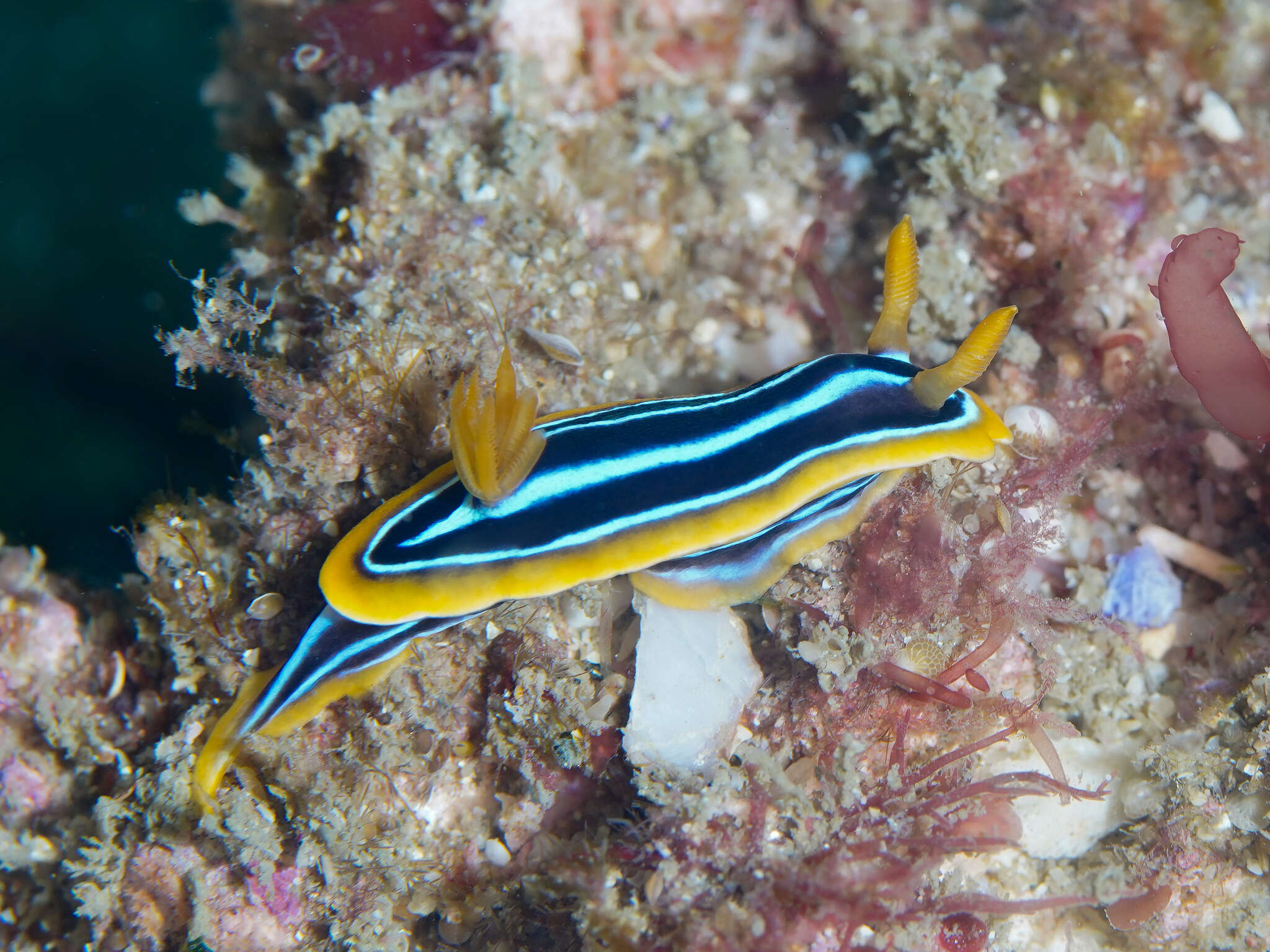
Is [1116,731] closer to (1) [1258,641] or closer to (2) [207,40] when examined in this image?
(1) [1258,641]

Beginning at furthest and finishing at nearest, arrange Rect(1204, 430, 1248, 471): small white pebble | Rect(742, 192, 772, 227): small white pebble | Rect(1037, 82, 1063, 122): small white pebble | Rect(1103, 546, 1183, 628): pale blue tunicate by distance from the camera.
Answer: Rect(742, 192, 772, 227): small white pebble → Rect(1037, 82, 1063, 122): small white pebble → Rect(1204, 430, 1248, 471): small white pebble → Rect(1103, 546, 1183, 628): pale blue tunicate

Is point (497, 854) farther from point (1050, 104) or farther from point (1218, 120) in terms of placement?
point (1218, 120)

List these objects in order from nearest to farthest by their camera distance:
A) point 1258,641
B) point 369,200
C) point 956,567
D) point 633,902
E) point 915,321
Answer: point 633,902, point 956,567, point 1258,641, point 369,200, point 915,321

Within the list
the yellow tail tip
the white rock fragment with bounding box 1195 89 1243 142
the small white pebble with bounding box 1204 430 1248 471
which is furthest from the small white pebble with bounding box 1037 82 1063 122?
the yellow tail tip

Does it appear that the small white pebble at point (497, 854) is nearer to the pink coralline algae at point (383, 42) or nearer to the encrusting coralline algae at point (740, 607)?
the encrusting coralline algae at point (740, 607)

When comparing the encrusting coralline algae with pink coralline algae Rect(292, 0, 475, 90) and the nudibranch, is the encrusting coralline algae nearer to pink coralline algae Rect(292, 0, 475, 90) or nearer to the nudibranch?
pink coralline algae Rect(292, 0, 475, 90)

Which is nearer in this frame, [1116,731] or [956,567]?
[956,567]

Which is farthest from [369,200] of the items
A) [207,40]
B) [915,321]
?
[915,321]

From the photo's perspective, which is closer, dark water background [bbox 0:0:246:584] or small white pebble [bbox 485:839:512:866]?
small white pebble [bbox 485:839:512:866]
